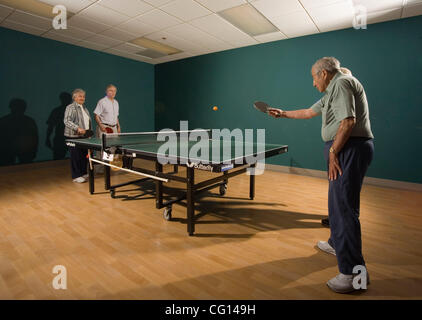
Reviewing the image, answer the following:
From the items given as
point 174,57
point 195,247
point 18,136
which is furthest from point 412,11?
point 18,136

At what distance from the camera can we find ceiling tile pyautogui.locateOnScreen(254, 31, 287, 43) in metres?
4.77

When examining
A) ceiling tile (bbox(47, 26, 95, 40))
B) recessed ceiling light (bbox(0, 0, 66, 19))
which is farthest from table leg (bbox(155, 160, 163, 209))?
ceiling tile (bbox(47, 26, 95, 40))

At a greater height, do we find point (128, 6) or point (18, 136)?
point (128, 6)

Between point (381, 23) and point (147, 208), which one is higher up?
point (381, 23)

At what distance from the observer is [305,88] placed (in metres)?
4.94

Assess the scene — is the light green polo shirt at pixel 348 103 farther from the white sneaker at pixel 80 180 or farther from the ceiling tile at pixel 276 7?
the white sneaker at pixel 80 180

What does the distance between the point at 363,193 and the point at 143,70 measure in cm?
673

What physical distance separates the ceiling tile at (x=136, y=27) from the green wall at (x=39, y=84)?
6.60 feet

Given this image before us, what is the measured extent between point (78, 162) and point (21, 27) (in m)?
3.02

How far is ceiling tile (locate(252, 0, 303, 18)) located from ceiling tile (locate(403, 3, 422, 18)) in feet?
5.33

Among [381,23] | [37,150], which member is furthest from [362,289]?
[37,150]

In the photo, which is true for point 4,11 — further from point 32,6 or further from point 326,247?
point 326,247
